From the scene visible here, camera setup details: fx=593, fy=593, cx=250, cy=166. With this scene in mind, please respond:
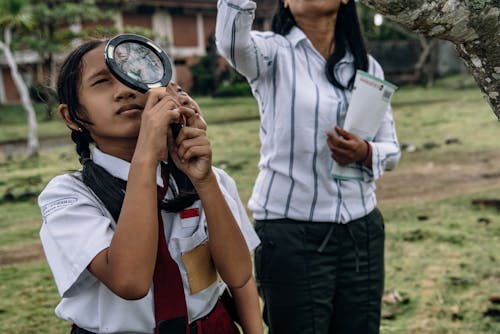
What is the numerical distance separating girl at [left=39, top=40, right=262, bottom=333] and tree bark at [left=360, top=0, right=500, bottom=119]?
46cm

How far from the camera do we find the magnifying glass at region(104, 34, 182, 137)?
119 centimetres

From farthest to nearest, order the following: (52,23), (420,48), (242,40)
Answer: (420,48)
(52,23)
(242,40)

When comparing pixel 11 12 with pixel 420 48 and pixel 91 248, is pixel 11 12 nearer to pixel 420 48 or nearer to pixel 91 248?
pixel 91 248

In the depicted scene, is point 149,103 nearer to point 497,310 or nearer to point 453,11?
point 453,11

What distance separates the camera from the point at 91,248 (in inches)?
47.5

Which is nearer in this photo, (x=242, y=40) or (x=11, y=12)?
(x=242, y=40)

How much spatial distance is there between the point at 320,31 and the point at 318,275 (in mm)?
793

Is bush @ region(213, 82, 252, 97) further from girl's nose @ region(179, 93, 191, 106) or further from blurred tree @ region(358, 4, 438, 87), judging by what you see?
girl's nose @ region(179, 93, 191, 106)

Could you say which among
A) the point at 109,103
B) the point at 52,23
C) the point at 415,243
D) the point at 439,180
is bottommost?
the point at 52,23

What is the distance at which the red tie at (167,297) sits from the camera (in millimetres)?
1259

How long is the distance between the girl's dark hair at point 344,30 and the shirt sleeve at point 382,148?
72mm

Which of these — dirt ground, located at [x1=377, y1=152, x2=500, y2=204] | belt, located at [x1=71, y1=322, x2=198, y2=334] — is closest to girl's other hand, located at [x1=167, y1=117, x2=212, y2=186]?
belt, located at [x1=71, y1=322, x2=198, y2=334]

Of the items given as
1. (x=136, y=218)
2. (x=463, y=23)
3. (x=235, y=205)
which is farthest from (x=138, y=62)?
(x=463, y=23)

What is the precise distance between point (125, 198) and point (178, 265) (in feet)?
0.73
